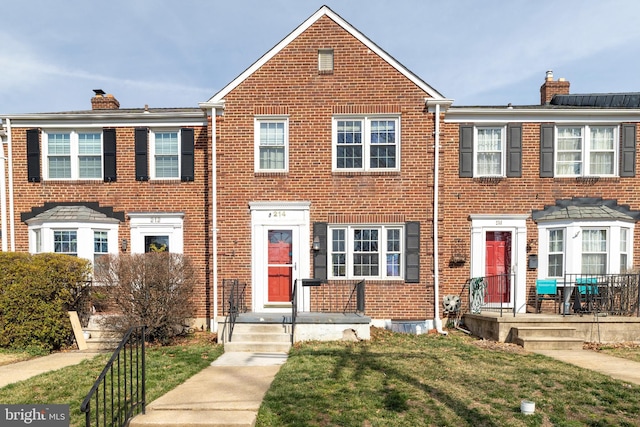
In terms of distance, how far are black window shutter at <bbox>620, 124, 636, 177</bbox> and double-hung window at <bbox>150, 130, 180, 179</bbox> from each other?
12.5 m

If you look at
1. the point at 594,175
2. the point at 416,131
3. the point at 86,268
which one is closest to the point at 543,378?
the point at 416,131

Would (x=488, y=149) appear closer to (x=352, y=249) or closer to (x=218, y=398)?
(x=352, y=249)

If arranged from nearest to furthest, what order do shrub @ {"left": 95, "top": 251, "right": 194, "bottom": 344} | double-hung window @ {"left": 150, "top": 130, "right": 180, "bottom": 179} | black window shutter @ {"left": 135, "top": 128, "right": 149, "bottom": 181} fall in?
1. shrub @ {"left": 95, "top": 251, "right": 194, "bottom": 344}
2. black window shutter @ {"left": 135, "top": 128, "right": 149, "bottom": 181}
3. double-hung window @ {"left": 150, "top": 130, "right": 180, "bottom": 179}

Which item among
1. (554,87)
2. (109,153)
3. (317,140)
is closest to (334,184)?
(317,140)

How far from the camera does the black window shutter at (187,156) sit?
11.4 metres

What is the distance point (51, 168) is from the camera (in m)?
11.7

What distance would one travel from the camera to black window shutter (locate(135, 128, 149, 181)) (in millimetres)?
11500

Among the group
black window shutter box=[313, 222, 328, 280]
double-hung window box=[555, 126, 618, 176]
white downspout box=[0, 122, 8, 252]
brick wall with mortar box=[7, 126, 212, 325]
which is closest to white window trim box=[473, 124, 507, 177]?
double-hung window box=[555, 126, 618, 176]

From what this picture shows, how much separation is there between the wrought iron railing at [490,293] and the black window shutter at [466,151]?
296cm

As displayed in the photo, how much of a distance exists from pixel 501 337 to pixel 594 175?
562 cm

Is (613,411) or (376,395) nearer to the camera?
Answer: (613,411)

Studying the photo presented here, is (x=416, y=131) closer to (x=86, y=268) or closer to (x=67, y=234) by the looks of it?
(x=86, y=268)

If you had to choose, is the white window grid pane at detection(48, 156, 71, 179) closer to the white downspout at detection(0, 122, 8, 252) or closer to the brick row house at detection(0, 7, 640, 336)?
the brick row house at detection(0, 7, 640, 336)

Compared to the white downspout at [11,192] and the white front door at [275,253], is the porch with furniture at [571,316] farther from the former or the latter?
the white downspout at [11,192]
